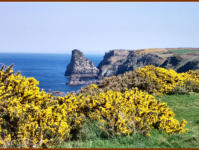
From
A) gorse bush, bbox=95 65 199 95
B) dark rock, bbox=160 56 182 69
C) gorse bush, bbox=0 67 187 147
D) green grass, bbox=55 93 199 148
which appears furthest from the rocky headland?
green grass, bbox=55 93 199 148

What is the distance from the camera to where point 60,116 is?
23.9 ft

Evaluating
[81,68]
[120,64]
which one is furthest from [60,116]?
[81,68]

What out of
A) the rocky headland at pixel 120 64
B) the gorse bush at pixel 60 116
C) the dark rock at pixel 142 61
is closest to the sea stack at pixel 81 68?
the rocky headland at pixel 120 64

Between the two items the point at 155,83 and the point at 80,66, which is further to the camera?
the point at 80,66

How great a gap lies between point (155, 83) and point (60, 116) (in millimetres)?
10277

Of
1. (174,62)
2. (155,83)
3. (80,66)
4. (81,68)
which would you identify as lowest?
(155,83)

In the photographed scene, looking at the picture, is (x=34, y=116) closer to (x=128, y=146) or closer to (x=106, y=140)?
(x=106, y=140)

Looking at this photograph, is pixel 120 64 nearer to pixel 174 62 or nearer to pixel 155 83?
pixel 174 62

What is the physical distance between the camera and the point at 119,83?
15703mm

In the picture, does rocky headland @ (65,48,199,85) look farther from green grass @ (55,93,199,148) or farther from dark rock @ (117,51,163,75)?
green grass @ (55,93,199,148)

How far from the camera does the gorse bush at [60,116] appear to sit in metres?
6.34

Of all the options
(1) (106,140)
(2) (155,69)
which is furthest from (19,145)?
(2) (155,69)

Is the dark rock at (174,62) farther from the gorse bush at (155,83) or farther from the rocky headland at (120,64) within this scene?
the gorse bush at (155,83)

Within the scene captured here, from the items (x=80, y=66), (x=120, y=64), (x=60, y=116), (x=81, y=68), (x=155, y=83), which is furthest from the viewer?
(x=80, y=66)
